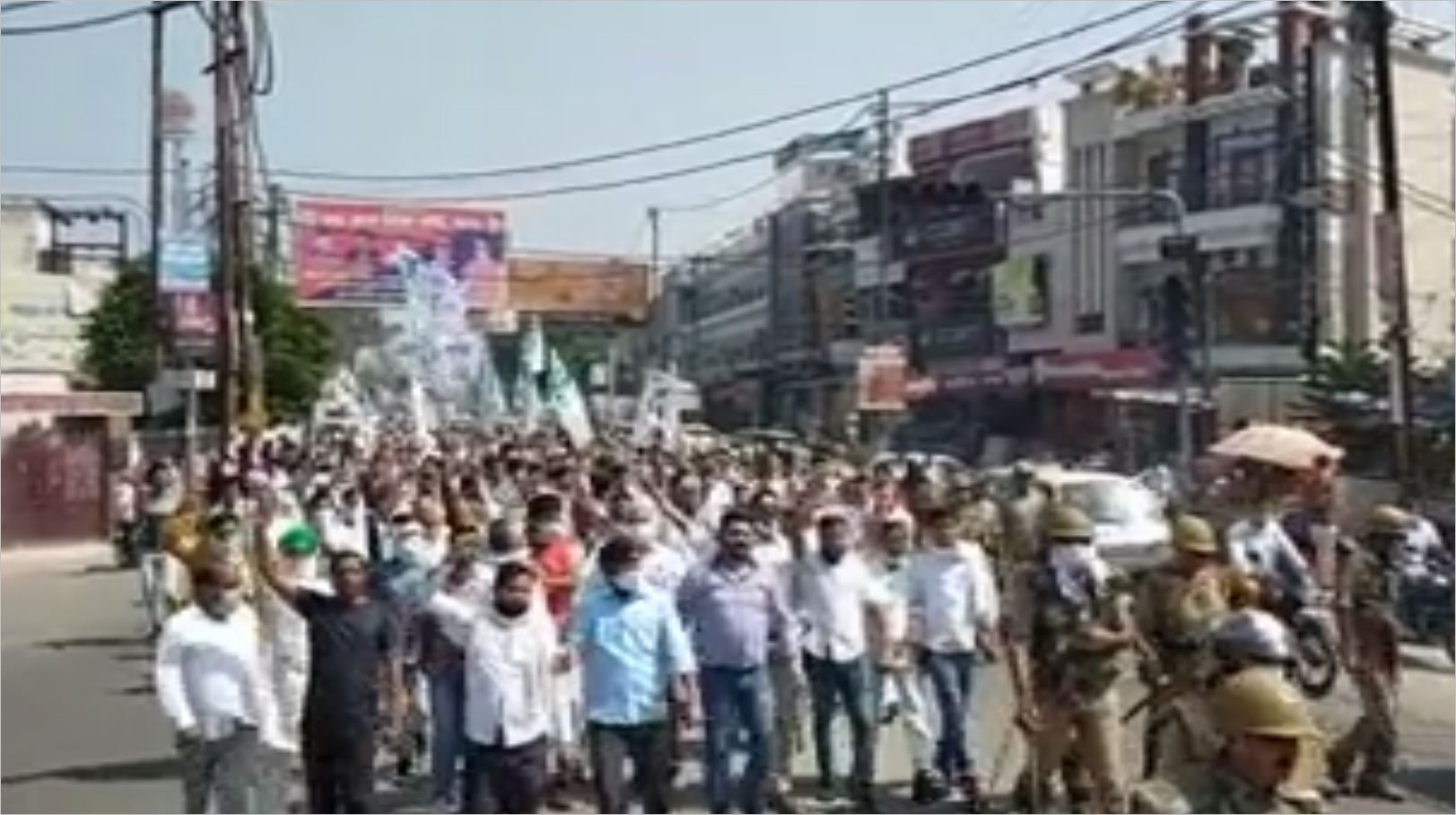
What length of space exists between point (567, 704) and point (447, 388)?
2250cm

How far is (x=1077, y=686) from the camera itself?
812 centimetres

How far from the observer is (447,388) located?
99.6ft

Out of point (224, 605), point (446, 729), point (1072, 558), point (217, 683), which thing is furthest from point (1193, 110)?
point (217, 683)

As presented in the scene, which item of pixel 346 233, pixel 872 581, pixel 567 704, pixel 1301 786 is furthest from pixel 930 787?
pixel 346 233

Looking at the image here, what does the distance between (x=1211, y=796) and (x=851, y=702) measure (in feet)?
15.2

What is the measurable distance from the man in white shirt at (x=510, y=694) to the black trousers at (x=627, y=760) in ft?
1.07

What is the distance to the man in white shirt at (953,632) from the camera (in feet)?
30.3

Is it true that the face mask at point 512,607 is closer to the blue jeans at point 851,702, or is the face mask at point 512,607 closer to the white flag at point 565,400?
the blue jeans at point 851,702

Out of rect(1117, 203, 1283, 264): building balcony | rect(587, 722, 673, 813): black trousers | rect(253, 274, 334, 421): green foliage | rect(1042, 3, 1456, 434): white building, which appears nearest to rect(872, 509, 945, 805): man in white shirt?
rect(587, 722, 673, 813): black trousers

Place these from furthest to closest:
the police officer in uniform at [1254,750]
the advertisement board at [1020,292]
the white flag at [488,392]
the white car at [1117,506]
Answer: the advertisement board at [1020,292] < the white flag at [488,392] < the white car at [1117,506] < the police officer in uniform at [1254,750]

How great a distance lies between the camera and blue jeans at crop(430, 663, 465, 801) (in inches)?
336

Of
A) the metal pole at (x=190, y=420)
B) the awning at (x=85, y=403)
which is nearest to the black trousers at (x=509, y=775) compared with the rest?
the metal pole at (x=190, y=420)

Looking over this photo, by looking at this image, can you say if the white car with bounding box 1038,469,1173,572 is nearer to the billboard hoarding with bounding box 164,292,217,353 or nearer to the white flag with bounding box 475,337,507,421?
the billboard hoarding with bounding box 164,292,217,353

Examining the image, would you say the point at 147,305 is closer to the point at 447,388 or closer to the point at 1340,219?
the point at 447,388
